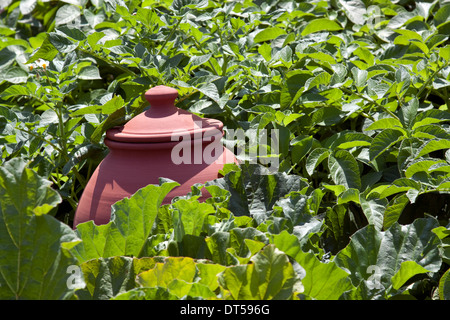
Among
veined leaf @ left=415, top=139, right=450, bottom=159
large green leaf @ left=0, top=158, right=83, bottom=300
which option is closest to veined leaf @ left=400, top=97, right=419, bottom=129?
veined leaf @ left=415, top=139, right=450, bottom=159

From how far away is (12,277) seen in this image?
3.58ft

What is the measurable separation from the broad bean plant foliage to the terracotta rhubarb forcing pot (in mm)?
99

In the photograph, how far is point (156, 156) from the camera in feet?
5.74

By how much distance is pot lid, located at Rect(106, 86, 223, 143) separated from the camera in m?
1.74

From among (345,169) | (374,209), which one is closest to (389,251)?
(374,209)

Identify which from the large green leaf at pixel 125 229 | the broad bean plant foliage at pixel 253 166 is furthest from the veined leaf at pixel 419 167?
the large green leaf at pixel 125 229

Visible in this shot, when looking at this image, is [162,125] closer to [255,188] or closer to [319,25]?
[255,188]

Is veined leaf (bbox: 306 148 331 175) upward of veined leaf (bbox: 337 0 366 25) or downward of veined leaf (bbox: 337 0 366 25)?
downward

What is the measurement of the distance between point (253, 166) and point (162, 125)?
31cm

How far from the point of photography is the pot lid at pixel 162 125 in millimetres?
1740

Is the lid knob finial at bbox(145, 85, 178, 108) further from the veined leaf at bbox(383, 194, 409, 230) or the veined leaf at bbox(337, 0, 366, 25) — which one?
the veined leaf at bbox(337, 0, 366, 25)

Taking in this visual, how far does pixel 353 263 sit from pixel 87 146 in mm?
1132
